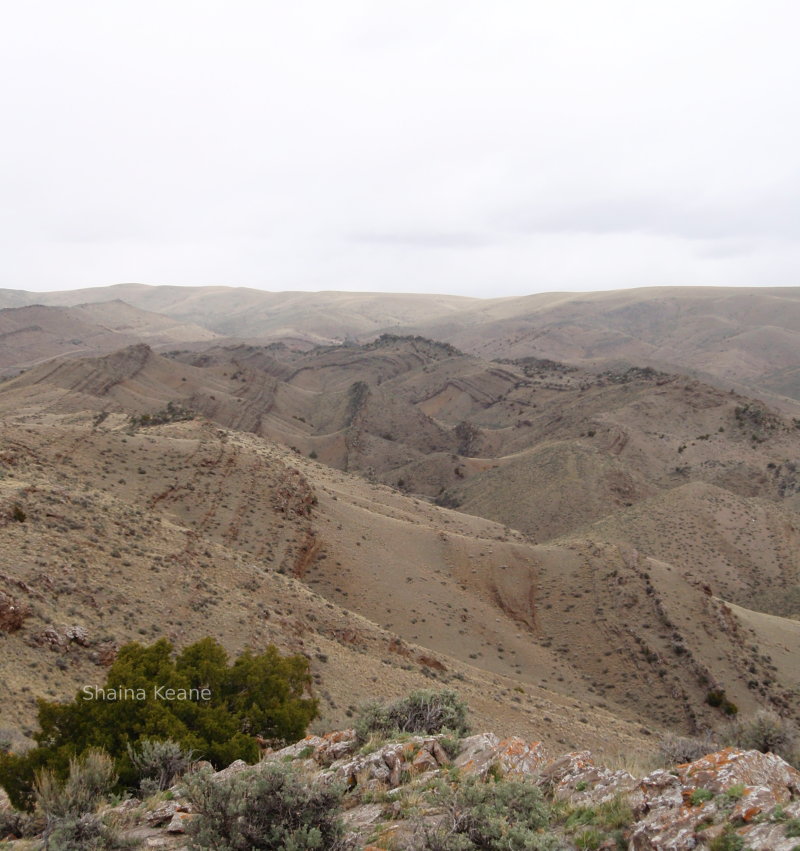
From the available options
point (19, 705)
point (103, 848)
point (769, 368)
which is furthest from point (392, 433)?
point (769, 368)

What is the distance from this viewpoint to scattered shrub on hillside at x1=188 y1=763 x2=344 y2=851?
20.7 feet

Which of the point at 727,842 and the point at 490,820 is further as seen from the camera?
the point at 490,820

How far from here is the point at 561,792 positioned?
7.53 metres

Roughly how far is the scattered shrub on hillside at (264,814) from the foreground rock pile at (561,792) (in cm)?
34

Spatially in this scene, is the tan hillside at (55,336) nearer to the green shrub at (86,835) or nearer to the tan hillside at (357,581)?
the tan hillside at (357,581)

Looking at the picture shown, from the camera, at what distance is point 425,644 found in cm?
2338

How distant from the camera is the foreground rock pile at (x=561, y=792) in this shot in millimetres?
5875

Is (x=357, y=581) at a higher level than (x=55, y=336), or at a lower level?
lower

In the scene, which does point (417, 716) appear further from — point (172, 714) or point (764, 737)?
point (764, 737)

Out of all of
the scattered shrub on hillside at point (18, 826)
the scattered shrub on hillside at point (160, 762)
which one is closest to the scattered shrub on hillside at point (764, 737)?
the scattered shrub on hillside at point (160, 762)

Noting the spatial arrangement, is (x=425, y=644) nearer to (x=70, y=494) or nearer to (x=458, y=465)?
(x=70, y=494)

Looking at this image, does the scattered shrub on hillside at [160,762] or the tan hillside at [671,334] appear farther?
the tan hillside at [671,334]

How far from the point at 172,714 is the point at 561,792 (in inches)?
214

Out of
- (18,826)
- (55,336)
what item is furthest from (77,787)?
(55,336)
